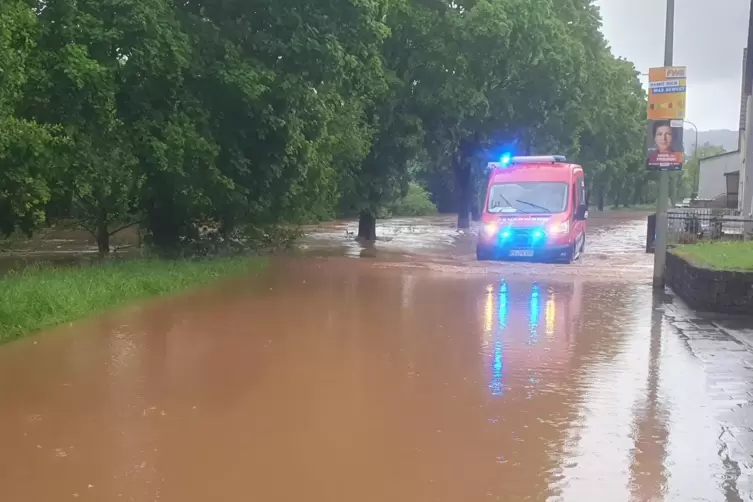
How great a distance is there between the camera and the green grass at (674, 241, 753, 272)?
12.0 metres

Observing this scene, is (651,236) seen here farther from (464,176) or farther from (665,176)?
(464,176)

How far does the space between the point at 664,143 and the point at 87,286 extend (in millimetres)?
9563

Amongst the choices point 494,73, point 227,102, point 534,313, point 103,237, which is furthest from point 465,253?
point 534,313

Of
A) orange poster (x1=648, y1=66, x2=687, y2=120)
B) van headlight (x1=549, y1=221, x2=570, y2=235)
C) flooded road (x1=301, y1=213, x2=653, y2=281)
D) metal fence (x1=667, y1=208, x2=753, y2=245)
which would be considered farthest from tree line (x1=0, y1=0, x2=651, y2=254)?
metal fence (x1=667, y1=208, x2=753, y2=245)

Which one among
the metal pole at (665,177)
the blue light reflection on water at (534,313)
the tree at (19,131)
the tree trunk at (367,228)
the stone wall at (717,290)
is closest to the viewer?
the blue light reflection on water at (534,313)

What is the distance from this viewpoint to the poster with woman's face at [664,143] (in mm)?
13492

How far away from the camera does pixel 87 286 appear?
12.3 meters

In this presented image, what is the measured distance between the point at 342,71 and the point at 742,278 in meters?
9.06

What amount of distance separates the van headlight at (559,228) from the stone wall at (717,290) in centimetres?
596


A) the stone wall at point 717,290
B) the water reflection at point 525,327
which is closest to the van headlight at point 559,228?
the water reflection at point 525,327

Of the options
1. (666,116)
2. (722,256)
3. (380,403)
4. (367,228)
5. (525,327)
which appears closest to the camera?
(380,403)

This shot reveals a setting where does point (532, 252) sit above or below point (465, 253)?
above

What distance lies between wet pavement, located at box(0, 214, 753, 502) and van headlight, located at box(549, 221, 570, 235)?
238 inches

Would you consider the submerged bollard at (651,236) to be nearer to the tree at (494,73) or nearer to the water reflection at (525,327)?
the tree at (494,73)
